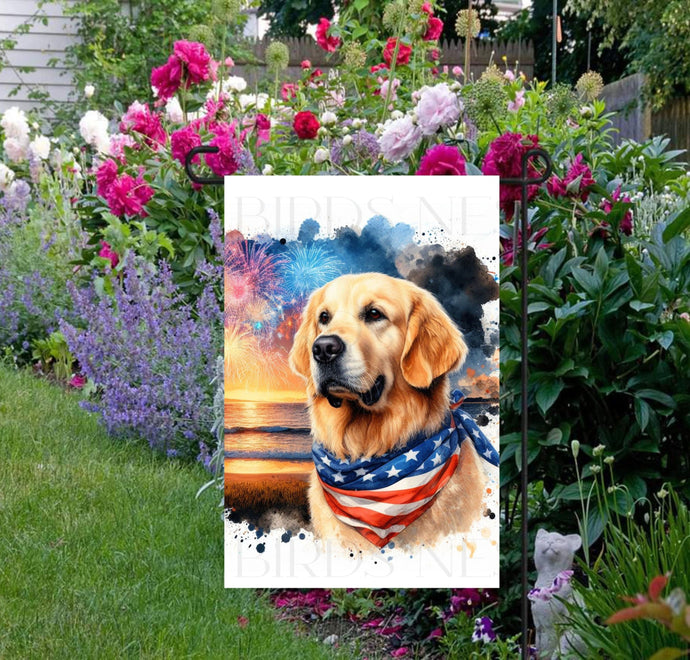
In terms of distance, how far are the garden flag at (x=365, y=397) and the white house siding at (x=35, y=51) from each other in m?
8.98

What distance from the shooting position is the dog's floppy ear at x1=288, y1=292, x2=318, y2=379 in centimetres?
198

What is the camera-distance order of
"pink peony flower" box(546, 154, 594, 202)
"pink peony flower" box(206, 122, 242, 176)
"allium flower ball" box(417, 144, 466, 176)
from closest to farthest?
"allium flower ball" box(417, 144, 466, 176) → "pink peony flower" box(546, 154, 594, 202) → "pink peony flower" box(206, 122, 242, 176)

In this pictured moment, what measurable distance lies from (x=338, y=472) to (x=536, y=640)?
648mm

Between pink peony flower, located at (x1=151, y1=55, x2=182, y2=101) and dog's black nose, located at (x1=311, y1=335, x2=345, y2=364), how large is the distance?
2795 millimetres

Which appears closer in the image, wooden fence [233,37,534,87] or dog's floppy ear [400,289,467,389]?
dog's floppy ear [400,289,467,389]

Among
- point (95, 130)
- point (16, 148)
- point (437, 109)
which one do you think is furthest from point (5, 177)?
point (437, 109)

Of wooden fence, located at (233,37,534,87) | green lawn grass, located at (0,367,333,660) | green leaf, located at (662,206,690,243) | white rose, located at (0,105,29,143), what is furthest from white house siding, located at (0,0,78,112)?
green leaf, located at (662,206,690,243)

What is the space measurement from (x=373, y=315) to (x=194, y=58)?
2.75 metres

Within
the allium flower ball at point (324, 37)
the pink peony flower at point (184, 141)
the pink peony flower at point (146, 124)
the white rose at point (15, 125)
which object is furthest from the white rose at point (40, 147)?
the pink peony flower at point (184, 141)

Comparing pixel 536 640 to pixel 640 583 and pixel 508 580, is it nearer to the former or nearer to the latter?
pixel 508 580

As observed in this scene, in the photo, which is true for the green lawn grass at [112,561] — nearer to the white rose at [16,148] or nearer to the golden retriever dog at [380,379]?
the golden retriever dog at [380,379]

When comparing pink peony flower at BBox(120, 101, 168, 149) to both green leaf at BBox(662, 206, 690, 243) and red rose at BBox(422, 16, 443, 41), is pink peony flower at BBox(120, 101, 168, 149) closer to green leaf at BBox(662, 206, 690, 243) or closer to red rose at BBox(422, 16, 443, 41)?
red rose at BBox(422, 16, 443, 41)

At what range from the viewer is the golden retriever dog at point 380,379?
6.39 feet

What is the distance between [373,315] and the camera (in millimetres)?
1967
